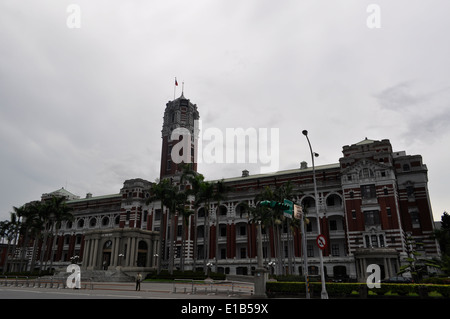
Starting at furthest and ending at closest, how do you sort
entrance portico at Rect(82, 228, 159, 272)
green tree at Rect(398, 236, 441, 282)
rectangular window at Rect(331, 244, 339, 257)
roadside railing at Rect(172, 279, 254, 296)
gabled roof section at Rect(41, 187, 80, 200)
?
gabled roof section at Rect(41, 187, 80, 200) < entrance portico at Rect(82, 228, 159, 272) < rectangular window at Rect(331, 244, 339, 257) < green tree at Rect(398, 236, 441, 282) < roadside railing at Rect(172, 279, 254, 296)

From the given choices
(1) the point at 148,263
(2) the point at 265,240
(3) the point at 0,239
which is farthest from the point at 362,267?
(3) the point at 0,239

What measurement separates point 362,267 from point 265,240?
1855 centimetres

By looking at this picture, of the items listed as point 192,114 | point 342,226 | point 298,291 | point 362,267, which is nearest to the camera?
point 298,291

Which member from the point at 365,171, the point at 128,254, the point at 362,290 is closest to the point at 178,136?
the point at 128,254

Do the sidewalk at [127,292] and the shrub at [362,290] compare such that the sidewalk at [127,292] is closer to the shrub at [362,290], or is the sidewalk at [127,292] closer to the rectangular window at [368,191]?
the shrub at [362,290]

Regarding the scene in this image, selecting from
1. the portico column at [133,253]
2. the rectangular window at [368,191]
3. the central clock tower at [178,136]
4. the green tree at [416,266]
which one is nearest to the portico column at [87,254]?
the portico column at [133,253]

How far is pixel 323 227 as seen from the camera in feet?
189

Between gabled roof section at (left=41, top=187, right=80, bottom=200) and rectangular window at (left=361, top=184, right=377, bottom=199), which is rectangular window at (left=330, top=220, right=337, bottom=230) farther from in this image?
gabled roof section at (left=41, top=187, right=80, bottom=200)

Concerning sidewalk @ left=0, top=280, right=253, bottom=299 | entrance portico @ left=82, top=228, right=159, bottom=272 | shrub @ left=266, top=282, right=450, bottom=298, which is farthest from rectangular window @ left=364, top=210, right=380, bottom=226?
entrance portico @ left=82, top=228, right=159, bottom=272

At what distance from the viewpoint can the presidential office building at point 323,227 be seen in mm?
50812


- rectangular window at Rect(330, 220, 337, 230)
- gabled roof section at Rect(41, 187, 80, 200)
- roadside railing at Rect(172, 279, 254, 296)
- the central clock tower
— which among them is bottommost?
roadside railing at Rect(172, 279, 254, 296)

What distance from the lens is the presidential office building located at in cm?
5081

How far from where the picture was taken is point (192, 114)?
8512 cm

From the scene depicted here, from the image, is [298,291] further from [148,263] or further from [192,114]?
[192,114]
